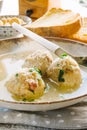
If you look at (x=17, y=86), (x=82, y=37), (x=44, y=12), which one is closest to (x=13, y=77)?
(x=17, y=86)

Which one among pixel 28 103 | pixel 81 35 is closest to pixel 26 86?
pixel 28 103

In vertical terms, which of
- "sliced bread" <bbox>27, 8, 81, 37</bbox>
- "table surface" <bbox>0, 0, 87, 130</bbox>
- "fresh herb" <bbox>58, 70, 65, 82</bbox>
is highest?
"fresh herb" <bbox>58, 70, 65, 82</bbox>

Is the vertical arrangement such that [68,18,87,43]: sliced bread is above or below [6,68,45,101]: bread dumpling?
below

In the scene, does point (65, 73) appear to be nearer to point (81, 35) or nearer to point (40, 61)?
point (40, 61)

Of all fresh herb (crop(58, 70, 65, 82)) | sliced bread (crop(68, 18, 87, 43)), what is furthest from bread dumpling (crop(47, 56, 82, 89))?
sliced bread (crop(68, 18, 87, 43))

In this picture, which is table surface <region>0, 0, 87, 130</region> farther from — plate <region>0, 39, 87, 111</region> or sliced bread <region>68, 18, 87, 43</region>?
sliced bread <region>68, 18, 87, 43</region>

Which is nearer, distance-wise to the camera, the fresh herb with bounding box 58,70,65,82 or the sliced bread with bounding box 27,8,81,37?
the fresh herb with bounding box 58,70,65,82

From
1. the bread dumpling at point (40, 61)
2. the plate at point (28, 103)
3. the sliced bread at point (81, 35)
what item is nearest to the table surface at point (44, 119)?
the plate at point (28, 103)
